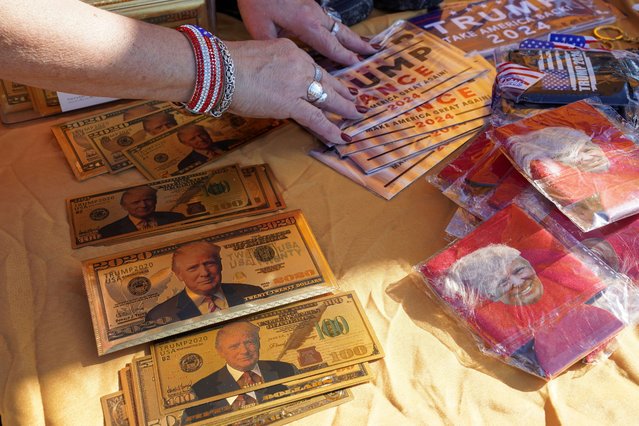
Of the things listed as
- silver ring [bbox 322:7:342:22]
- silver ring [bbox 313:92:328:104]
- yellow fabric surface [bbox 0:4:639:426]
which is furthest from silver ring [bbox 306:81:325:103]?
silver ring [bbox 322:7:342:22]

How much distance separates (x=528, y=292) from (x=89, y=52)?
748 mm

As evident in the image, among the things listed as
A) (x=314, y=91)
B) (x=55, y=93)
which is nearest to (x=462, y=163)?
(x=314, y=91)

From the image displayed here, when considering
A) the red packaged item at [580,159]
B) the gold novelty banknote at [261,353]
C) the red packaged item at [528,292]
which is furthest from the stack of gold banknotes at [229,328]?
the red packaged item at [580,159]

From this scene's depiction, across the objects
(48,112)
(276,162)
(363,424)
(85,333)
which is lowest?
(363,424)

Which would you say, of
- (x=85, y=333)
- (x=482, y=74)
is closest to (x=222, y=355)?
(x=85, y=333)

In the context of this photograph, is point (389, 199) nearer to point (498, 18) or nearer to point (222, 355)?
point (222, 355)

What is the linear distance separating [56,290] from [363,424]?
0.53m

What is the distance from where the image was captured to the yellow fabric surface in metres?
0.90

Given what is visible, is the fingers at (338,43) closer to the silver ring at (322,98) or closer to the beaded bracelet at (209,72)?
the silver ring at (322,98)

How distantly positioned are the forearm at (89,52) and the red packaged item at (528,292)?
20.7 inches

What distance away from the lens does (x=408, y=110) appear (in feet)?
4.44

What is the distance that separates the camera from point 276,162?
129cm

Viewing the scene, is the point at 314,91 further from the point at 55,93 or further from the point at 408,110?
the point at 55,93

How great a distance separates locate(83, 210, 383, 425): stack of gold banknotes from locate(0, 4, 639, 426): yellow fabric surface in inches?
1.3
